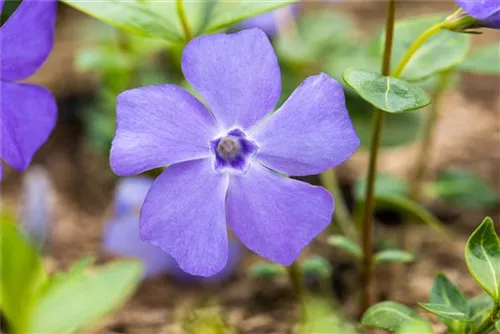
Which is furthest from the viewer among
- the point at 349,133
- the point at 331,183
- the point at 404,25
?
the point at 331,183

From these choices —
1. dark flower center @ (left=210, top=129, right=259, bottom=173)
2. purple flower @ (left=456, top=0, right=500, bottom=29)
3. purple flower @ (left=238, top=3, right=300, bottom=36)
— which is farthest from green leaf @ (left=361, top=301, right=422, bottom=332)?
purple flower @ (left=238, top=3, right=300, bottom=36)

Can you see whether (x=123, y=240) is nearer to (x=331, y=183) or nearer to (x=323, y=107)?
(x=331, y=183)

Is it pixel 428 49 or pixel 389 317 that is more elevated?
pixel 428 49

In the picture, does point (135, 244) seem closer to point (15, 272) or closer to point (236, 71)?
point (15, 272)

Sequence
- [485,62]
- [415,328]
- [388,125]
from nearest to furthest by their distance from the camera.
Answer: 1. [415,328]
2. [485,62]
3. [388,125]

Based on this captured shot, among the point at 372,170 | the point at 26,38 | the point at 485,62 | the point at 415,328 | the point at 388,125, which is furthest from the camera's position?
the point at 388,125

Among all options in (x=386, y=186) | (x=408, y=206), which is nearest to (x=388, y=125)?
(x=386, y=186)

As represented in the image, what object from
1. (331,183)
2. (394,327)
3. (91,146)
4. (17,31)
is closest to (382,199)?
(331,183)
